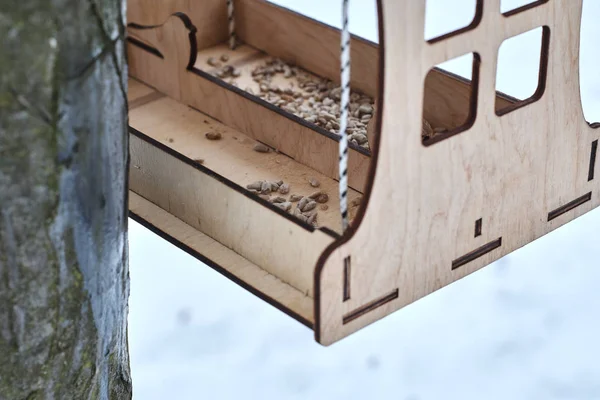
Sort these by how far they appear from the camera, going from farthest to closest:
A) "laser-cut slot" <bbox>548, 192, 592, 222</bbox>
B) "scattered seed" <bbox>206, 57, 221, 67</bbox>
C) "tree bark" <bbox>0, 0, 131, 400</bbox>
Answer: "scattered seed" <bbox>206, 57, 221, 67</bbox> < "laser-cut slot" <bbox>548, 192, 592, 222</bbox> < "tree bark" <bbox>0, 0, 131, 400</bbox>

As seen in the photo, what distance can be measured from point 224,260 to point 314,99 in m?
0.72

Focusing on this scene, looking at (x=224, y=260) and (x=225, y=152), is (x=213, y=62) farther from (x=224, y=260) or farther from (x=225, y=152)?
(x=224, y=260)

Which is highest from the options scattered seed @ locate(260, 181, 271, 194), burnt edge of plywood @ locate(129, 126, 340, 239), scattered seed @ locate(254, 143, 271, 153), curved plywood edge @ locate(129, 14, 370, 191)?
burnt edge of plywood @ locate(129, 126, 340, 239)

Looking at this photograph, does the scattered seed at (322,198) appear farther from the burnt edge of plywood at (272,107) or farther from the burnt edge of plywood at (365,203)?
the burnt edge of plywood at (365,203)

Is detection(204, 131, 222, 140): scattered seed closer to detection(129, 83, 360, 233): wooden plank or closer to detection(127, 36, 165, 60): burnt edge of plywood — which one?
detection(129, 83, 360, 233): wooden plank

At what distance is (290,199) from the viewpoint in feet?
8.87

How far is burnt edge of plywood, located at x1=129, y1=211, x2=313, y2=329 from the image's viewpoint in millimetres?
2328

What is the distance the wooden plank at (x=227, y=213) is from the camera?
7.70 feet

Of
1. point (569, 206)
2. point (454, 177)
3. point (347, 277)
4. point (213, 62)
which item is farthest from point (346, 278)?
point (213, 62)

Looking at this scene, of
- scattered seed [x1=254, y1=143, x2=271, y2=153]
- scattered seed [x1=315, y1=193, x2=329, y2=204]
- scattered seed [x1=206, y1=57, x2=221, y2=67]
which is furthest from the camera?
scattered seed [x1=206, y1=57, x2=221, y2=67]

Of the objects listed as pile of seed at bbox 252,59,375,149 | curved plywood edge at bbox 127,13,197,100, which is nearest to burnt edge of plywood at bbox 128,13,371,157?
curved plywood edge at bbox 127,13,197,100

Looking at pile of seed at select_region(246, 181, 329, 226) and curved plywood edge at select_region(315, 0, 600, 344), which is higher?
curved plywood edge at select_region(315, 0, 600, 344)

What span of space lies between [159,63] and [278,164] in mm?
465

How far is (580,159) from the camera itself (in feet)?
8.51
